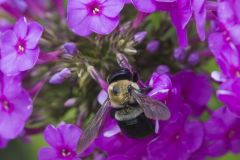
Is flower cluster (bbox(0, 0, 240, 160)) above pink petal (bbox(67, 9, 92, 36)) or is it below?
below

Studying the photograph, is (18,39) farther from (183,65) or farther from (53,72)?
(183,65)

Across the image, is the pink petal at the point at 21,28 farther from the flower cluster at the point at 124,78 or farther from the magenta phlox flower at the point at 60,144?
the magenta phlox flower at the point at 60,144

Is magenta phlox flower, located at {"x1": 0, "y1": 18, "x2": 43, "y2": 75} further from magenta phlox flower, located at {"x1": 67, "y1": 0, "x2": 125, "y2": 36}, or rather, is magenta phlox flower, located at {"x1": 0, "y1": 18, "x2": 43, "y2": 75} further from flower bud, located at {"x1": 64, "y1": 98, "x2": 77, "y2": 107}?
flower bud, located at {"x1": 64, "y1": 98, "x2": 77, "y2": 107}

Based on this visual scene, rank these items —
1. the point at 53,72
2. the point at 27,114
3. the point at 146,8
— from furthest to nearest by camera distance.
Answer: the point at 53,72, the point at 27,114, the point at 146,8

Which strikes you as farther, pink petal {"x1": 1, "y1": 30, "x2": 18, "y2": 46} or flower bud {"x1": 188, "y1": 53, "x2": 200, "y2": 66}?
flower bud {"x1": 188, "y1": 53, "x2": 200, "y2": 66}

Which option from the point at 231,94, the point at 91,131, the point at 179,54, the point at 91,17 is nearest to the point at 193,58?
the point at 179,54

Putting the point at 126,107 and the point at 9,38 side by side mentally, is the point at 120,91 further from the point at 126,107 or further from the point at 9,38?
the point at 9,38

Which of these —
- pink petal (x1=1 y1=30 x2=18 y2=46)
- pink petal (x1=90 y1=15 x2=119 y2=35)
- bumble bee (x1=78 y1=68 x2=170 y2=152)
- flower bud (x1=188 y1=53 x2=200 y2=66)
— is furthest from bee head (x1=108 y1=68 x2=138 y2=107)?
flower bud (x1=188 y1=53 x2=200 y2=66)

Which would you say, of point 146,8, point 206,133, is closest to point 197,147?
point 206,133

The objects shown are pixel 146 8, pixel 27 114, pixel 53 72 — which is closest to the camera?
pixel 146 8
